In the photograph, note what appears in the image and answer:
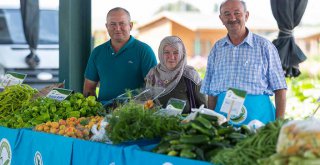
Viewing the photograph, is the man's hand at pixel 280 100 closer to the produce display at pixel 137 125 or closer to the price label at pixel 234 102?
the price label at pixel 234 102

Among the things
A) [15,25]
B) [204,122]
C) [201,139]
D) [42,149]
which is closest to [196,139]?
[201,139]

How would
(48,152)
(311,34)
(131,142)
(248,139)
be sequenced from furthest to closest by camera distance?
(311,34) < (48,152) < (131,142) < (248,139)

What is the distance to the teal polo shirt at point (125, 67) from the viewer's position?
179 inches

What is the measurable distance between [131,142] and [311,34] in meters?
15.7

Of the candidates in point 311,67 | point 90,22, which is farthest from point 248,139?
point 311,67

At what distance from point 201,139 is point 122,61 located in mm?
2098

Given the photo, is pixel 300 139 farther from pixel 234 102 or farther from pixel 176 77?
pixel 176 77

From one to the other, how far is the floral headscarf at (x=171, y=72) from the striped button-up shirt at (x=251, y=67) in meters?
0.25

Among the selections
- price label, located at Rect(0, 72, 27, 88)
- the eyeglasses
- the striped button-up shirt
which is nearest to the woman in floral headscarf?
the striped button-up shirt

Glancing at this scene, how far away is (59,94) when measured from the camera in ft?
14.3

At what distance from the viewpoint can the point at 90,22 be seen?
17.7 ft

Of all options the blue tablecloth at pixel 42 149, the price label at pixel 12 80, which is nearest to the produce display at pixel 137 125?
the blue tablecloth at pixel 42 149

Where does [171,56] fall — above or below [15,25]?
below

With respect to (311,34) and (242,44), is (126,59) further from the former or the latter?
(311,34)
